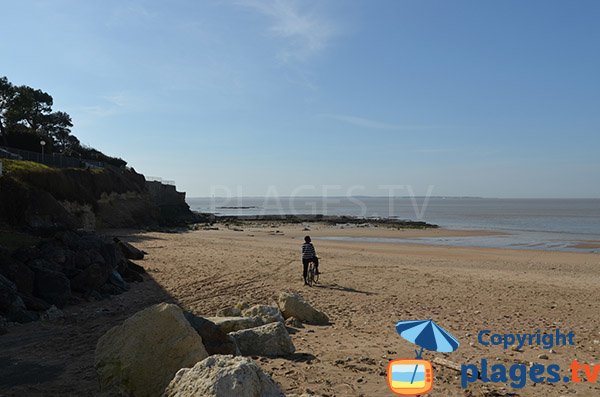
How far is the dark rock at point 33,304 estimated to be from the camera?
10109 mm

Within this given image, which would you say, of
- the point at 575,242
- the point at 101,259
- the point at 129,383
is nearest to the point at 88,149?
the point at 101,259

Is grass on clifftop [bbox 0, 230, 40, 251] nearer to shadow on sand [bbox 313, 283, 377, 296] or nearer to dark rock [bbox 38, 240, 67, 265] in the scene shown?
dark rock [bbox 38, 240, 67, 265]

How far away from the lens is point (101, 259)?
43.9 feet

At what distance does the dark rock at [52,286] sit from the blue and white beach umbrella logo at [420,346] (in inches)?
351

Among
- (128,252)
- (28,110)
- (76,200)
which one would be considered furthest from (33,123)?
(128,252)

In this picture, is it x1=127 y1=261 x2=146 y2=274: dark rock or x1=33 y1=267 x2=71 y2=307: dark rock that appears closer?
x1=33 y1=267 x2=71 y2=307: dark rock

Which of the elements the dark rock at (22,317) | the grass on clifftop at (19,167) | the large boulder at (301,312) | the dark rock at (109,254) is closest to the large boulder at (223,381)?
the large boulder at (301,312)

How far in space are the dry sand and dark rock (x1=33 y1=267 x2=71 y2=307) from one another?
0.46 meters

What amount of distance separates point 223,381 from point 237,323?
4.06 meters

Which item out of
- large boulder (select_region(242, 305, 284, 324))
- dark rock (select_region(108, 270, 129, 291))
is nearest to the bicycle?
dark rock (select_region(108, 270, 129, 291))

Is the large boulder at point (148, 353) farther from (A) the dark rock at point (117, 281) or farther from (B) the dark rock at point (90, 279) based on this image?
(A) the dark rock at point (117, 281)

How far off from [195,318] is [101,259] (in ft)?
26.4

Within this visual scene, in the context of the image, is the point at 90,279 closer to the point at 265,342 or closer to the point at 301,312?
the point at 301,312

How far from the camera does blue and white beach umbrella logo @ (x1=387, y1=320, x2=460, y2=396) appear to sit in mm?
5000
